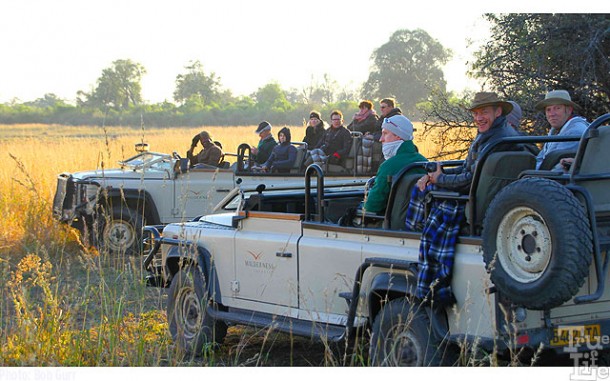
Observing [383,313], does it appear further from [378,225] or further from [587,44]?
[587,44]

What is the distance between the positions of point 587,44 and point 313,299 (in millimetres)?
7582

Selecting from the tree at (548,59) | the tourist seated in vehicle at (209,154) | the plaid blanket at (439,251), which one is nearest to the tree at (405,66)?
the tourist seated in vehicle at (209,154)

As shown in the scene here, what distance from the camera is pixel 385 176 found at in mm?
6316

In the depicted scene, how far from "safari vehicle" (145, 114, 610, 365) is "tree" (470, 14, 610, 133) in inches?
241

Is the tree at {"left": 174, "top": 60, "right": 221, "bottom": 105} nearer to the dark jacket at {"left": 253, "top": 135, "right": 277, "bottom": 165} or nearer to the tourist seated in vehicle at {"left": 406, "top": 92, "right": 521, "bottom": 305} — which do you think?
the dark jacket at {"left": 253, "top": 135, "right": 277, "bottom": 165}

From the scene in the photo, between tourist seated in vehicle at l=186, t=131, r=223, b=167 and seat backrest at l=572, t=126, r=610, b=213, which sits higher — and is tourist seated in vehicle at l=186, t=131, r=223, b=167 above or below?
below

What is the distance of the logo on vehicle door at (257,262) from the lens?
22.3ft

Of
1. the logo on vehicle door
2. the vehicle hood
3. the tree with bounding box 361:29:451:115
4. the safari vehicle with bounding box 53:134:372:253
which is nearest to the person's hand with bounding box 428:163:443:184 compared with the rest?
the logo on vehicle door

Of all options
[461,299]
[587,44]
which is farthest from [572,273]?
[587,44]

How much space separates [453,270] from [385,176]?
3.86 ft

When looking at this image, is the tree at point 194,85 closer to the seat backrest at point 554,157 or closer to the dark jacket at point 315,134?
the dark jacket at point 315,134

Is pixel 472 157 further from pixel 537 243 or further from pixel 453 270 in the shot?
pixel 537 243

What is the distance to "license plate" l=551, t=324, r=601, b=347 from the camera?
500 centimetres

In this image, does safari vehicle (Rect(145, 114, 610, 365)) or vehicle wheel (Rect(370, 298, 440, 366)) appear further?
vehicle wheel (Rect(370, 298, 440, 366))
